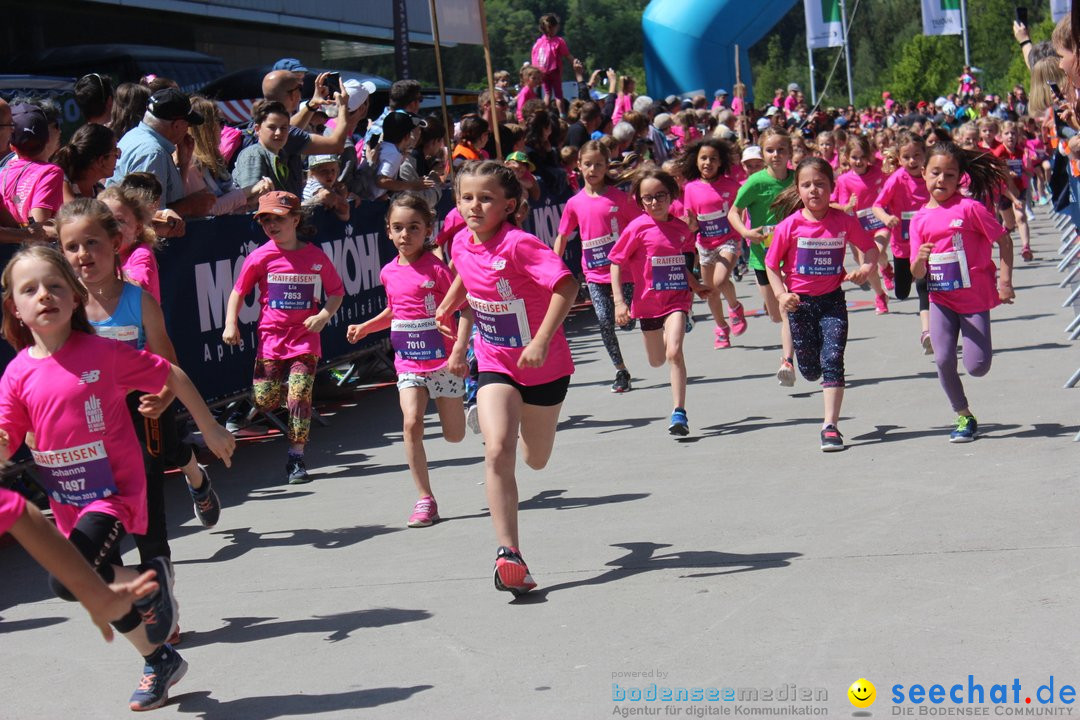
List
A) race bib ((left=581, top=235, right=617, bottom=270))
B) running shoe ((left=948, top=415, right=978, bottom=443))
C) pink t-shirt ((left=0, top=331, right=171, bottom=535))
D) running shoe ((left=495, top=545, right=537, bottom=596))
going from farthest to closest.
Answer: race bib ((left=581, top=235, right=617, bottom=270)), running shoe ((left=948, top=415, right=978, bottom=443)), running shoe ((left=495, top=545, right=537, bottom=596)), pink t-shirt ((left=0, top=331, right=171, bottom=535))

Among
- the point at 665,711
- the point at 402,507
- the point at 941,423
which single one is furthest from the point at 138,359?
the point at 941,423

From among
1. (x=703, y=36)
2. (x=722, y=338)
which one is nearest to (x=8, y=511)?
(x=722, y=338)

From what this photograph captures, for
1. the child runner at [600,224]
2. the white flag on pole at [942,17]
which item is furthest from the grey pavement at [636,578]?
the white flag on pole at [942,17]

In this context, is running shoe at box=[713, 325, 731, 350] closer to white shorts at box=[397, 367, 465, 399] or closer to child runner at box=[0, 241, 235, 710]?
white shorts at box=[397, 367, 465, 399]

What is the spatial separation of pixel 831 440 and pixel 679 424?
→ 1.14 m

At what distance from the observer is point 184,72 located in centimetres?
2128

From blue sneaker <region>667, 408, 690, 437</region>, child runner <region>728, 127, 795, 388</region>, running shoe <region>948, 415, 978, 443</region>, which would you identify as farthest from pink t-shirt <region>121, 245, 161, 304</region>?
child runner <region>728, 127, 795, 388</region>

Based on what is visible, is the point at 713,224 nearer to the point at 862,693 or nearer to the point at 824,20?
the point at 862,693

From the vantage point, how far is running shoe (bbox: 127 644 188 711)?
483cm

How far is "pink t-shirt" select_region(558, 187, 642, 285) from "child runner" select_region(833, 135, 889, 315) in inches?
140

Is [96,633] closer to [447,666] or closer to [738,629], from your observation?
[447,666]

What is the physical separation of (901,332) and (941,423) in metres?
4.30

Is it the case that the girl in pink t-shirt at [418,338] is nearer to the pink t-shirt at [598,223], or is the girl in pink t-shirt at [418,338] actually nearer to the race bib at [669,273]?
the race bib at [669,273]

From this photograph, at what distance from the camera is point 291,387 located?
28.9 ft
